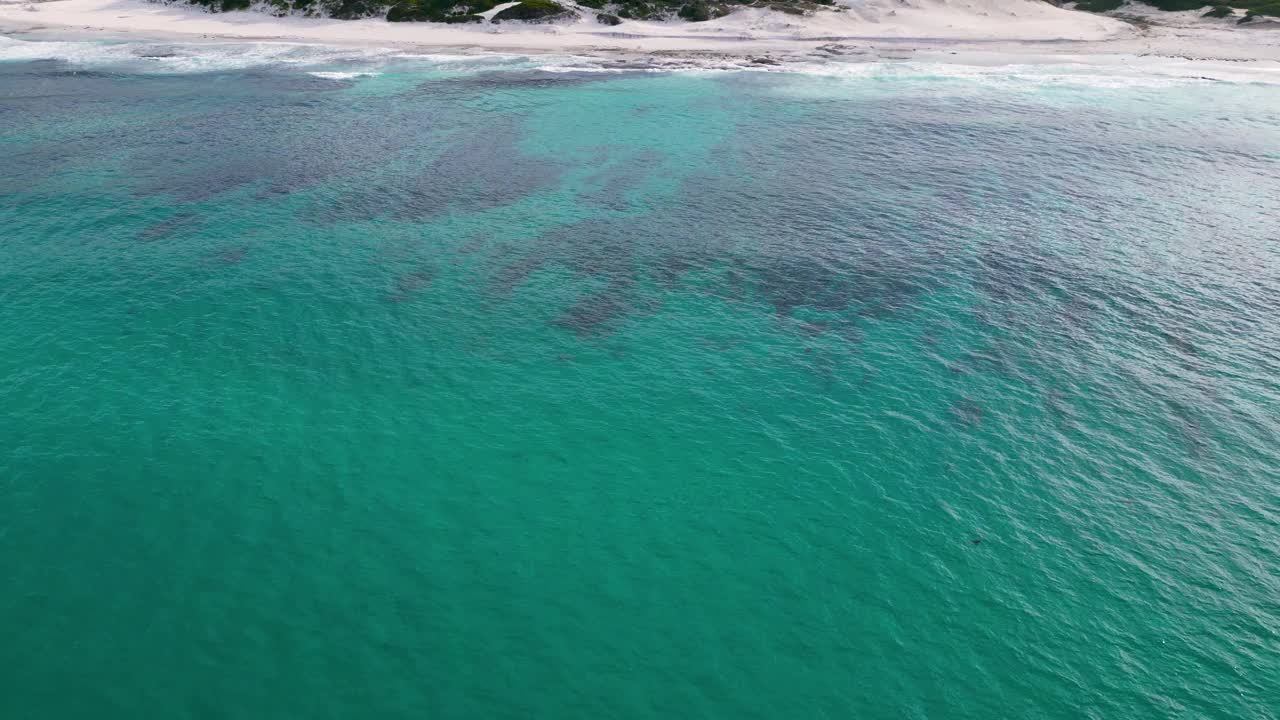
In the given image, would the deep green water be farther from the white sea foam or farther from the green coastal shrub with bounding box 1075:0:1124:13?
the green coastal shrub with bounding box 1075:0:1124:13

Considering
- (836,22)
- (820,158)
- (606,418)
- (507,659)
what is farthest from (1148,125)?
(507,659)

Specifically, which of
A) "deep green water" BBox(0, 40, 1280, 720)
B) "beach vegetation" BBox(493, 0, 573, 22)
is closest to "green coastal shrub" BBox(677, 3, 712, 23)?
"beach vegetation" BBox(493, 0, 573, 22)

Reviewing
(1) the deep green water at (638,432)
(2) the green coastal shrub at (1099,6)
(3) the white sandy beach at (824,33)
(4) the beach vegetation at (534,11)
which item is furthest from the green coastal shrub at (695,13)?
(2) the green coastal shrub at (1099,6)

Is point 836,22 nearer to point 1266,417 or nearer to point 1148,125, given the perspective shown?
point 1148,125

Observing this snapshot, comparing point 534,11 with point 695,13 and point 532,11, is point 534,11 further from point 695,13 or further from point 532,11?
point 695,13

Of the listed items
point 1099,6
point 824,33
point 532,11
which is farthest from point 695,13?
point 1099,6
